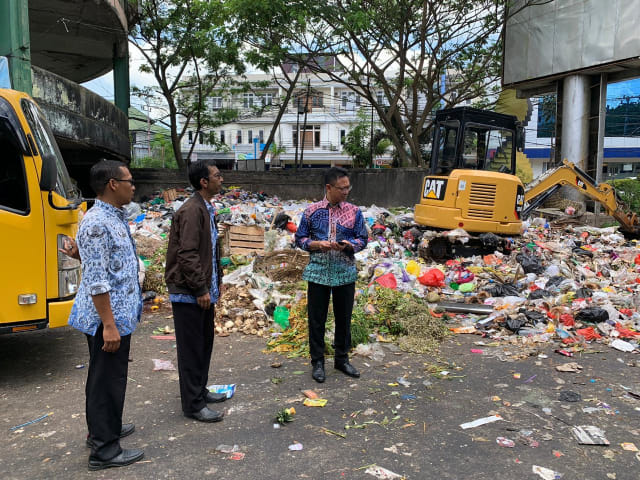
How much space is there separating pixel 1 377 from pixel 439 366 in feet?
12.5

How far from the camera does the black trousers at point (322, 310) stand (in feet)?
14.0

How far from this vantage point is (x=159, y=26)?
18.0 metres

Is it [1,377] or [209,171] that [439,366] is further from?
[1,377]

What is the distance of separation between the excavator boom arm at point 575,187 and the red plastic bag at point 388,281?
16.9ft

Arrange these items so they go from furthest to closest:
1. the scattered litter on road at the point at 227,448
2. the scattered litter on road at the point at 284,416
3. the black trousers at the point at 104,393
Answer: the scattered litter on road at the point at 284,416 < the scattered litter on road at the point at 227,448 < the black trousers at the point at 104,393

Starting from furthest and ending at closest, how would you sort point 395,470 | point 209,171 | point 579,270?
point 579,270 → point 209,171 → point 395,470

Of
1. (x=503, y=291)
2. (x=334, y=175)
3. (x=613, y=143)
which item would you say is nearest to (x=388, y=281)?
(x=503, y=291)

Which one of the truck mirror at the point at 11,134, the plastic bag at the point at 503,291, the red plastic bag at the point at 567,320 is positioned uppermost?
the truck mirror at the point at 11,134

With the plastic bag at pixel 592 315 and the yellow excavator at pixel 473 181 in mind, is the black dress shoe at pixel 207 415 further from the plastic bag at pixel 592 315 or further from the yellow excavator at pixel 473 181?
the yellow excavator at pixel 473 181

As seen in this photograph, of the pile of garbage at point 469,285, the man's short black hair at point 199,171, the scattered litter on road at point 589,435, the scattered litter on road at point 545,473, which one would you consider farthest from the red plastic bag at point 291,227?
the scattered litter on road at point 545,473

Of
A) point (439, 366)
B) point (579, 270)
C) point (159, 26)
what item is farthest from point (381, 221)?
point (159, 26)

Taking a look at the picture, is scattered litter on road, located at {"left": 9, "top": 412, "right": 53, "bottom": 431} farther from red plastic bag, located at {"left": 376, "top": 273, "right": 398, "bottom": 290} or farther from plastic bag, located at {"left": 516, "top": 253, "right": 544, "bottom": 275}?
plastic bag, located at {"left": 516, "top": 253, "right": 544, "bottom": 275}

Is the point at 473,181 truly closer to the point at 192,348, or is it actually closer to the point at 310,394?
the point at 310,394

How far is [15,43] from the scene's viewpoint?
9.09 m
